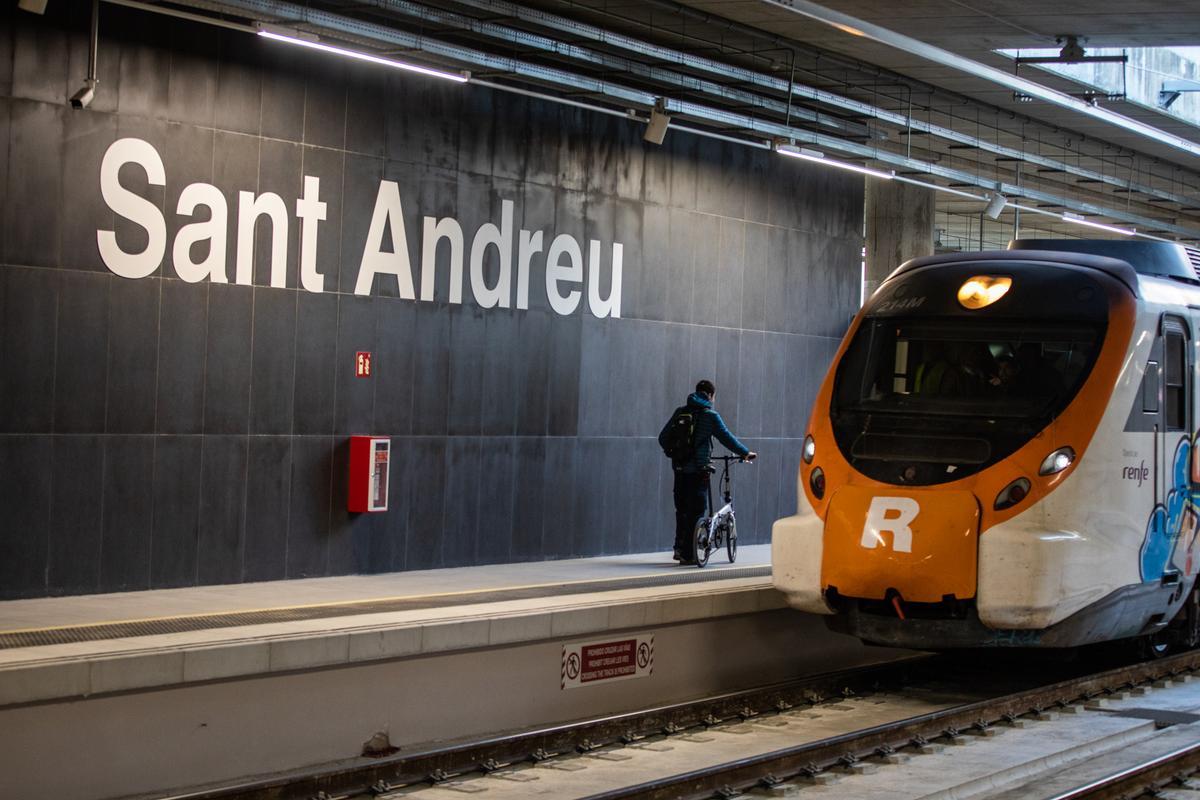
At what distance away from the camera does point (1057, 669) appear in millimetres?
13383

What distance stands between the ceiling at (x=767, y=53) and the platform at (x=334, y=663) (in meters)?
4.57

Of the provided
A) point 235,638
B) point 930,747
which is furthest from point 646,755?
point 235,638

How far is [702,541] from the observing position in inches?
614

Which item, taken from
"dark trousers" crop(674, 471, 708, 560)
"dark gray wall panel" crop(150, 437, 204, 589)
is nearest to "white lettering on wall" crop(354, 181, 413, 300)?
"dark gray wall panel" crop(150, 437, 204, 589)

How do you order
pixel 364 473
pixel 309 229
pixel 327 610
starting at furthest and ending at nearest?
pixel 364 473, pixel 309 229, pixel 327 610

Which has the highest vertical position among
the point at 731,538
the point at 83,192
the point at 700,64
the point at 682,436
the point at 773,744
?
the point at 700,64

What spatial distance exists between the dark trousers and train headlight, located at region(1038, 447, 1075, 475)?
569 centimetres

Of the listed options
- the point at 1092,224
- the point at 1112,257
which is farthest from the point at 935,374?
the point at 1092,224

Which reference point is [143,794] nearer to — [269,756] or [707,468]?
[269,756]

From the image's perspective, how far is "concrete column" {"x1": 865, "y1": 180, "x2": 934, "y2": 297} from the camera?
85.9ft

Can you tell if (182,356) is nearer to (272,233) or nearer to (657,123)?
(272,233)

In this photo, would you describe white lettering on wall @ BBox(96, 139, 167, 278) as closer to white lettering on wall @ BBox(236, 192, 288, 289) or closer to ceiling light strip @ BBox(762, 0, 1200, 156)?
white lettering on wall @ BBox(236, 192, 288, 289)

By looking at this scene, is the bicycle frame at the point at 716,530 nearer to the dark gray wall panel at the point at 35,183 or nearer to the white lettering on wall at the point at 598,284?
the white lettering on wall at the point at 598,284

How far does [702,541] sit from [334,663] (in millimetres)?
6992
